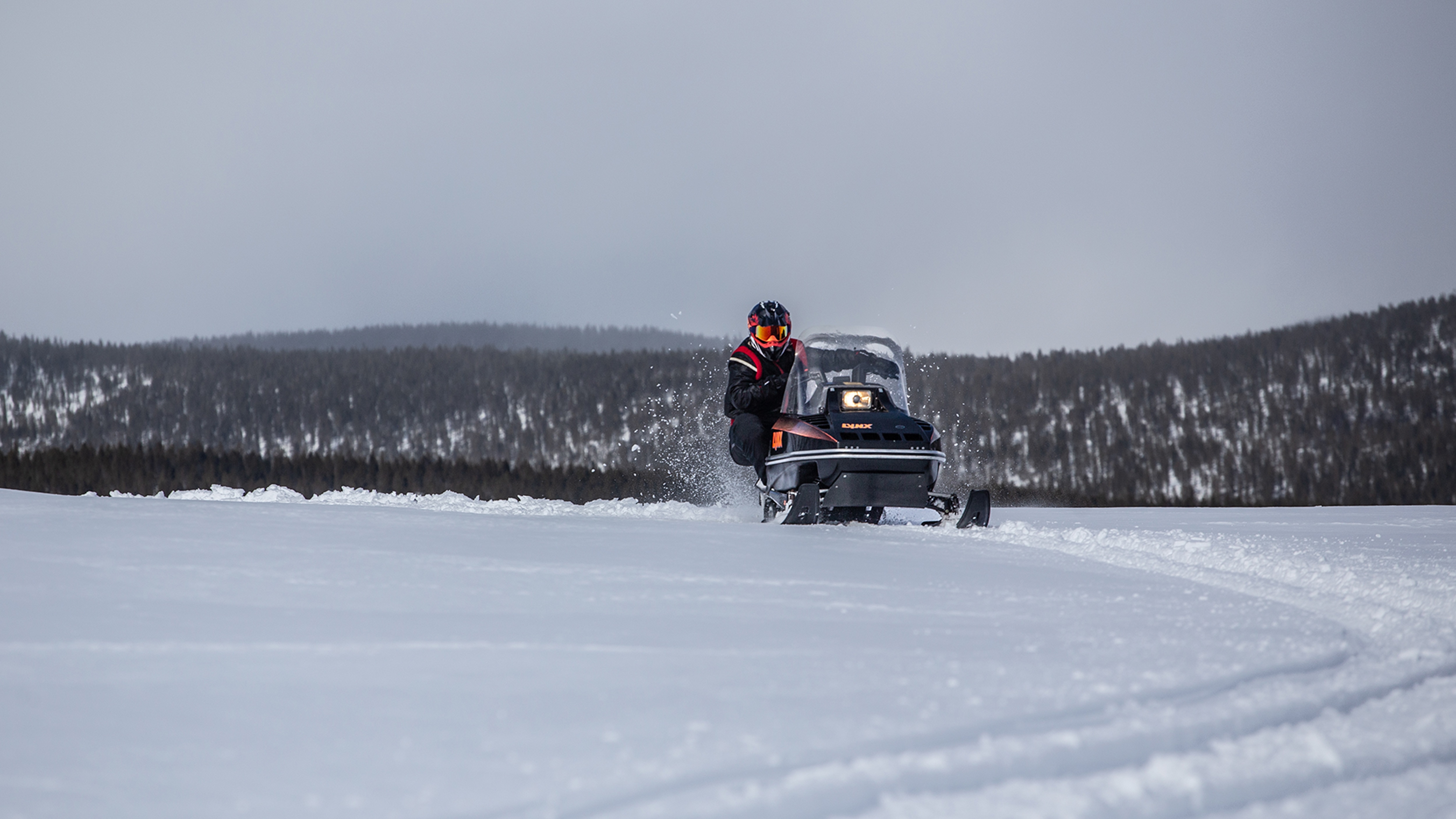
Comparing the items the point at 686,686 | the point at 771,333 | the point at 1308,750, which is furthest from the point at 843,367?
the point at 1308,750

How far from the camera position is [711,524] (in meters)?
6.67

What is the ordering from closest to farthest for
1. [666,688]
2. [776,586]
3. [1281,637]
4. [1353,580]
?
1. [666,688]
2. [1281,637]
3. [776,586]
4. [1353,580]

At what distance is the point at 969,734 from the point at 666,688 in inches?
29.0

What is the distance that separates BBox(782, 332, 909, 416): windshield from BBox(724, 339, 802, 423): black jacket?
0.50ft

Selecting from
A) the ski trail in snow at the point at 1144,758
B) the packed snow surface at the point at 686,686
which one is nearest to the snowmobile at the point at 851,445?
the packed snow surface at the point at 686,686

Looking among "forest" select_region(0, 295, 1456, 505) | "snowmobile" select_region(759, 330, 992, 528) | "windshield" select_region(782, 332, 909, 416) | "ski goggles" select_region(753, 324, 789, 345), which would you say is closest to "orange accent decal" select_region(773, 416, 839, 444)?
"snowmobile" select_region(759, 330, 992, 528)

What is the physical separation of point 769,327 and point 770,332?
48 mm

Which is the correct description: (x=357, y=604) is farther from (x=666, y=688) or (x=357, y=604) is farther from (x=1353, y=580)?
(x=1353, y=580)

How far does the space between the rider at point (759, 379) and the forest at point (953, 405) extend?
183 feet

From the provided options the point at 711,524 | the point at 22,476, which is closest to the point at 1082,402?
the point at 22,476

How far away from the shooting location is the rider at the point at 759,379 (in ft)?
26.8

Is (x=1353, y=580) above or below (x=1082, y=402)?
below

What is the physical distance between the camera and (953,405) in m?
72.2

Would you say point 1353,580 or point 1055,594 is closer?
→ point 1055,594
